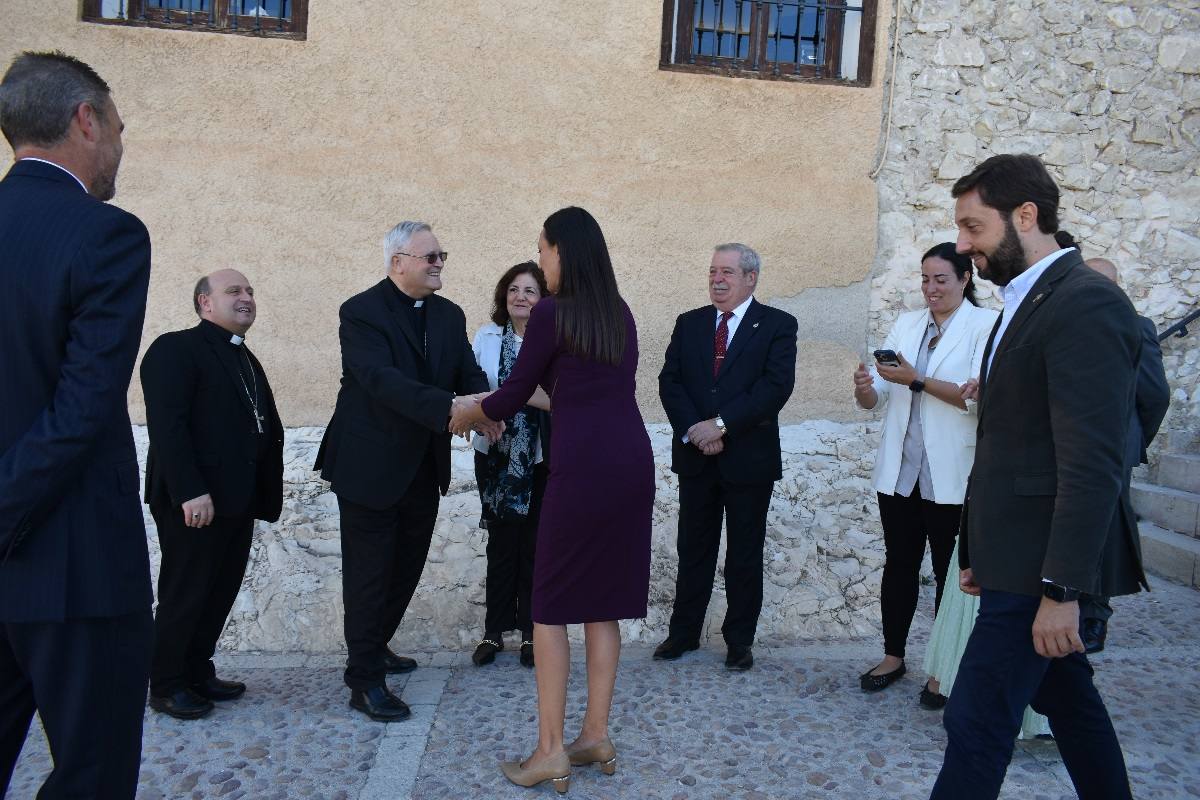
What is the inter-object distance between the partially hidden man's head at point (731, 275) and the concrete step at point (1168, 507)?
9.92ft

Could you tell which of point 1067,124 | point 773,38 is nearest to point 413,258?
point 773,38

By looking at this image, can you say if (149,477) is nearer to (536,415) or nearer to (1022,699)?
(536,415)

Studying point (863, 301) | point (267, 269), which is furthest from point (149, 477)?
point (863, 301)

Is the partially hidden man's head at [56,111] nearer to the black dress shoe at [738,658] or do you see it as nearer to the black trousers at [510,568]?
the black trousers at [510,568]

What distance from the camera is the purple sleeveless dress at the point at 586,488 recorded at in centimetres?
313

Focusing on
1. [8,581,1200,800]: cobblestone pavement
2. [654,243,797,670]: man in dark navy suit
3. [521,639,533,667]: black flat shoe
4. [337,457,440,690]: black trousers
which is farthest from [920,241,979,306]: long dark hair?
[521,639,533,667]: black flat shoe

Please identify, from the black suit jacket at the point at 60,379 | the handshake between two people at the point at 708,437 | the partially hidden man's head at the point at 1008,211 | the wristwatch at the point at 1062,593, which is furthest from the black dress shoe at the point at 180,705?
the partially hidden man's head at the point at 1008,211

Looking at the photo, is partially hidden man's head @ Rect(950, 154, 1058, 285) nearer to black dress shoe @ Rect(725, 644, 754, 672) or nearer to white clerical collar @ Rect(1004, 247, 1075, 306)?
white clerical collar @ Rect(1004, 247, 1075, 306)

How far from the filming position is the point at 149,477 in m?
3.75

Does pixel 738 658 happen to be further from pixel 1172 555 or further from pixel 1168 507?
pixel 1168 507

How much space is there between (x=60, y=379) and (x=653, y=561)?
393cm

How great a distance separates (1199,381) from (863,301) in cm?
262

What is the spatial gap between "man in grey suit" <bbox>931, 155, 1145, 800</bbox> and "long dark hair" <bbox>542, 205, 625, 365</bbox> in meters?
1.19

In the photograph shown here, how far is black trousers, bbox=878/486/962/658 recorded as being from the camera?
416 cm
